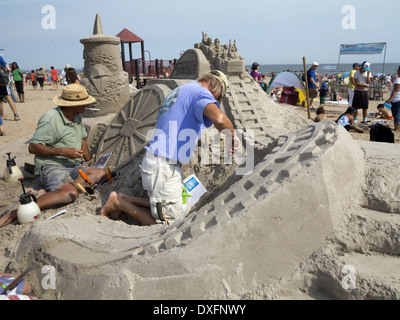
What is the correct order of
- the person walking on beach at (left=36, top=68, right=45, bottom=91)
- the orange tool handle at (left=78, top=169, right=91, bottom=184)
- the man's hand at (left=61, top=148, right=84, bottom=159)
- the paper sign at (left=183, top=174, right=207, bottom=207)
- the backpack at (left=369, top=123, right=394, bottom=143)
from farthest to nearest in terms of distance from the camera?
the person walking on beach at (left=36, top=68, right=45, bottom=91)
the backpack at (left=369, top=123, right=394, bottom=143)
the man's hand at (left=61, top=148, right=84, bottom=159)
the orange tool handle at (left=78, top=169, right=91, bottom=184)
the paper sign at (left=183, top=174, right=207, bottom=207)

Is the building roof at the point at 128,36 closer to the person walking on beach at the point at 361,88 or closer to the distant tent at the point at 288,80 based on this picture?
the distant tent at the point at 288,80

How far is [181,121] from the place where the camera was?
2.39 metres

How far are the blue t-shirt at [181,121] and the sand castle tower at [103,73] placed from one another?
13.1ft

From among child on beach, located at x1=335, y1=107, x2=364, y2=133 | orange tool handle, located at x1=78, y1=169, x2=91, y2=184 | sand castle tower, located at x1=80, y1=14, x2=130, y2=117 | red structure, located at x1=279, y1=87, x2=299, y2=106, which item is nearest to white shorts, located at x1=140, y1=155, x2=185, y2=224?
orange tool handle, located at x1=78, y1=169, x2=91, y2=184

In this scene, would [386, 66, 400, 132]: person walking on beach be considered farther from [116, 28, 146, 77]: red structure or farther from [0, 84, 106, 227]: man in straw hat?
[116, 28, 146, 77]: red structure

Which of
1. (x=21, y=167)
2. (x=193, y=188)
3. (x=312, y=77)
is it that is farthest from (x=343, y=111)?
(x=21, y=167)

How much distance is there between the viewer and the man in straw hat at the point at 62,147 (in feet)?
10.8

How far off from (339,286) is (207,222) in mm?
743

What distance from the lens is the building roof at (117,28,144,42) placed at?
1502 cm

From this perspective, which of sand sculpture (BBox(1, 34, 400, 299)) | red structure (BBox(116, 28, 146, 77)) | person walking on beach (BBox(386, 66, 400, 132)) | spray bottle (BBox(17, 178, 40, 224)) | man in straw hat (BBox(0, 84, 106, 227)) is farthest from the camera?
red structure (BBox(116, 28, 146, 77))

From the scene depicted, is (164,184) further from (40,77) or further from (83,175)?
(40,77)

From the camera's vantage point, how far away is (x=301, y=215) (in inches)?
64.4

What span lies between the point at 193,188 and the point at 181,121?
→ 0.80m

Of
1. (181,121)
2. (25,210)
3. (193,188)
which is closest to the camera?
(181,121)
